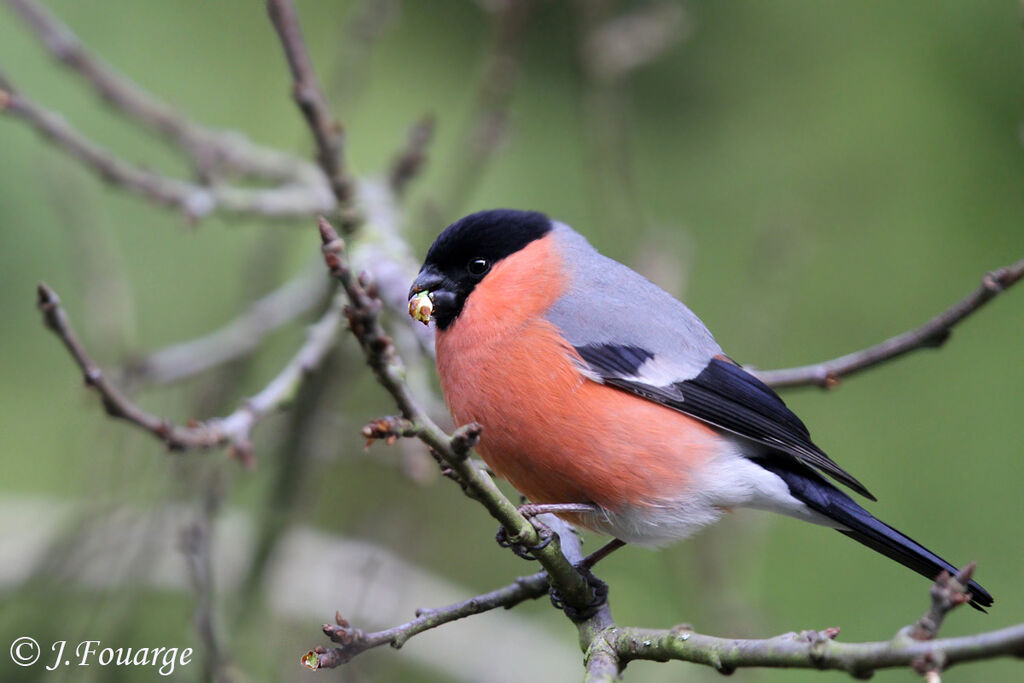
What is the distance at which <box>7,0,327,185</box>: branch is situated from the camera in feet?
9.15

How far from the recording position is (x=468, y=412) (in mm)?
2199

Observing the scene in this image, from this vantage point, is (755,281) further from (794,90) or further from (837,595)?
(794,90)

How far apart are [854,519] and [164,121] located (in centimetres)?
225

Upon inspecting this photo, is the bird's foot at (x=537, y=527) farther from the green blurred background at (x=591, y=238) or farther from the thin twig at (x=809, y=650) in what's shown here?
the green blurred background at (x=591, y=238)

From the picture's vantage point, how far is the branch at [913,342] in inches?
80.0

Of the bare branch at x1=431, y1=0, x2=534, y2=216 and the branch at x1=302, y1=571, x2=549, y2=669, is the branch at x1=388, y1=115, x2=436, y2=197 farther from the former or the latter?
the branch at x1=302, y1=571, x2=549, y2=669

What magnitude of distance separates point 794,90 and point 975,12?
90cm

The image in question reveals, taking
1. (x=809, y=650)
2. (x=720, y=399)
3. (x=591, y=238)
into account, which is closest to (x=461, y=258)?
(x=720, y=399)

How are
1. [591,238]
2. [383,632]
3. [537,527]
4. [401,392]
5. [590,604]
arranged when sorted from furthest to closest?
[591,238]
[590,604]
[537,527]
[383,632]
[401,392]

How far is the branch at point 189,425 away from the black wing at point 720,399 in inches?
25.7

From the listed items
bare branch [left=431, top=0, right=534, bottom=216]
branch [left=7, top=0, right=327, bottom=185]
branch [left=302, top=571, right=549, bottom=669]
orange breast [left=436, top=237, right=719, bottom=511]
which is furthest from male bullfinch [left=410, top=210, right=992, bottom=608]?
branch [left=7, top=0, right=327, bottom=185]

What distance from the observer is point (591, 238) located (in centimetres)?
489

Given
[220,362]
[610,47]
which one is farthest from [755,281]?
[220,362]

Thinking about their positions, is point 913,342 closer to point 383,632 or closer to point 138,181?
point 383,632
